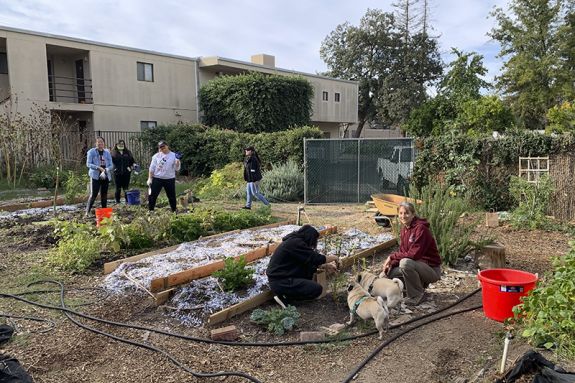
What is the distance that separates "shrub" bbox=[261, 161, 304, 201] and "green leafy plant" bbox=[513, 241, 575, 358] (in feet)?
31.5

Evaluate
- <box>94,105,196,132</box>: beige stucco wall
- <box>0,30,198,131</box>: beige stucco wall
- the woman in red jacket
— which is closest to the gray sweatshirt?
the woman in red jacket

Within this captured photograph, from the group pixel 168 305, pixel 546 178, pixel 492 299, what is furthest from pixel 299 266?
pixel 546 178

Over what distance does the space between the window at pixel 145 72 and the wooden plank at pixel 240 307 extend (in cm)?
1908

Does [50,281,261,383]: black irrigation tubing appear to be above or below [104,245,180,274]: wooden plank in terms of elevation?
below

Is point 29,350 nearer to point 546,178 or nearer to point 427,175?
point 546,178

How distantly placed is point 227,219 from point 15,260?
11.1 ft

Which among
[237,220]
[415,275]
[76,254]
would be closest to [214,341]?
[415,275]

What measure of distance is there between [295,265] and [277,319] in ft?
2.22

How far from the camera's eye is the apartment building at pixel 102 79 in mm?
17781

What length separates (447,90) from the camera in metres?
32.2

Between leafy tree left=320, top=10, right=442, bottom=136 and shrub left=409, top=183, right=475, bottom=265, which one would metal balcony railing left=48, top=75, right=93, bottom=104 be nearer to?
shrub left=409, top=183, right=475, bottom=265

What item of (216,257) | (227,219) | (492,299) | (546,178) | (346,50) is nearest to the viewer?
(492,299)

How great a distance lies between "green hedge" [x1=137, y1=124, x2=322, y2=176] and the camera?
14.5 m

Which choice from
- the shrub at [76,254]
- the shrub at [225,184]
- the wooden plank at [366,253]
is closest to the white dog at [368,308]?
the wooden plank at [366,253]
